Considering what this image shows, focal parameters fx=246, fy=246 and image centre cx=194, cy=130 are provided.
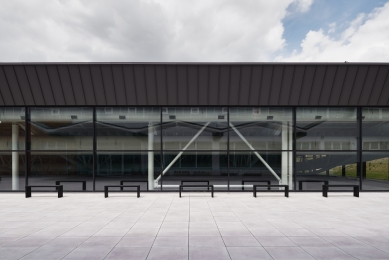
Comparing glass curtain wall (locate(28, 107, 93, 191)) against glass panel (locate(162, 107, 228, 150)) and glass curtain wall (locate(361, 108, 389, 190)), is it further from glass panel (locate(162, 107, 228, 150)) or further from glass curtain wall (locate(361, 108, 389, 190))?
glass curtain wall (locate(361, 108, 389, 190))

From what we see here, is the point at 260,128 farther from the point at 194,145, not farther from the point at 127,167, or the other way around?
the point at 127,167

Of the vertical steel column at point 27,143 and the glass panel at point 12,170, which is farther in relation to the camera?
the glass panel at point 12,170

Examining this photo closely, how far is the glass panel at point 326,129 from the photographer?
1334 cm

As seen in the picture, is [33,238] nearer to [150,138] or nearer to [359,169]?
[150,138]

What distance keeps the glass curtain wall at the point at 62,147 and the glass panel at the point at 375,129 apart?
14.9 metres

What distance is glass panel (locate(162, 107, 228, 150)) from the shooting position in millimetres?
13312

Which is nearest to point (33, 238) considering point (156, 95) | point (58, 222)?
point (58, 222)

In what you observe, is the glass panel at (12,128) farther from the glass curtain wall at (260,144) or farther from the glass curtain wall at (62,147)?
the glass curtain wall at (260,144)

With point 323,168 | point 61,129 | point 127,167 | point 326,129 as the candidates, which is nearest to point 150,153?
point 127,167

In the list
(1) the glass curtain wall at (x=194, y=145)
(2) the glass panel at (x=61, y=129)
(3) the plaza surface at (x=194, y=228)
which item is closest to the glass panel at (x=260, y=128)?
(1) the glass curtain wall at (x=194, y=145)

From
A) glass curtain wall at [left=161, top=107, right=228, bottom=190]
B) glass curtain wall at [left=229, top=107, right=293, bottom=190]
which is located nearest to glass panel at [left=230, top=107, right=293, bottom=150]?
glass curtain wall at [left=229, top=107, right=293, bottom=190]

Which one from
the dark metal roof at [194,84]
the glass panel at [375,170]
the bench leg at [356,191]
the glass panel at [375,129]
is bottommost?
the bench leg at [356,191]

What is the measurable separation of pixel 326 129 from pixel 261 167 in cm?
409

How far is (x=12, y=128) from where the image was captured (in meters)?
13.5
